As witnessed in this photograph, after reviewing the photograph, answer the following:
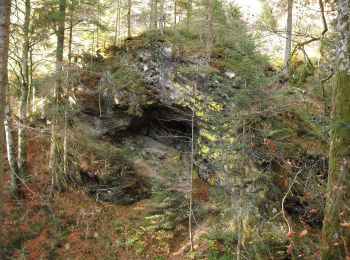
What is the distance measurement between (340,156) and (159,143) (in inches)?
489

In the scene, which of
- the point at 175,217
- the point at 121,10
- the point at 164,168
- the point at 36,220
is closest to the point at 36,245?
the point at 36,220

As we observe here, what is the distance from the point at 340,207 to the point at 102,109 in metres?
12.3

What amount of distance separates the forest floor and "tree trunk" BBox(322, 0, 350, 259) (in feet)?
26.3

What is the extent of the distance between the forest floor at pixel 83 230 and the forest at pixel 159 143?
43mm

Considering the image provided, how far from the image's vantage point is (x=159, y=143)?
15.1m

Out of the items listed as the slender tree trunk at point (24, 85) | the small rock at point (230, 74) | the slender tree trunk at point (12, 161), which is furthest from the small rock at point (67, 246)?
the small rock at point (230, 74)

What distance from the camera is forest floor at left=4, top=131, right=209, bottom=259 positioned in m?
10.4

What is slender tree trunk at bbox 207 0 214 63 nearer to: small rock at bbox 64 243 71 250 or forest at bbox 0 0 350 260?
forest at bbox 0 0 350 260

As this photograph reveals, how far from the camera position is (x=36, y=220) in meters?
11.4

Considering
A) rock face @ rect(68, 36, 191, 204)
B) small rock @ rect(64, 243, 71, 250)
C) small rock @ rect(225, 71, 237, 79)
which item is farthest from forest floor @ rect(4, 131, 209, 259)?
small rock @ rect(225, 71, 237, 79)

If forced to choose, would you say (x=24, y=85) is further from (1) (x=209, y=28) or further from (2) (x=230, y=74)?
(2) (x=230, y=74)

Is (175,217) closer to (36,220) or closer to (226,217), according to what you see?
(226,217)

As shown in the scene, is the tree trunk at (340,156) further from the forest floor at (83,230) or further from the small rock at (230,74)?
the small rock at (230,74)

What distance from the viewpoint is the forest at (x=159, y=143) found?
848 cm
